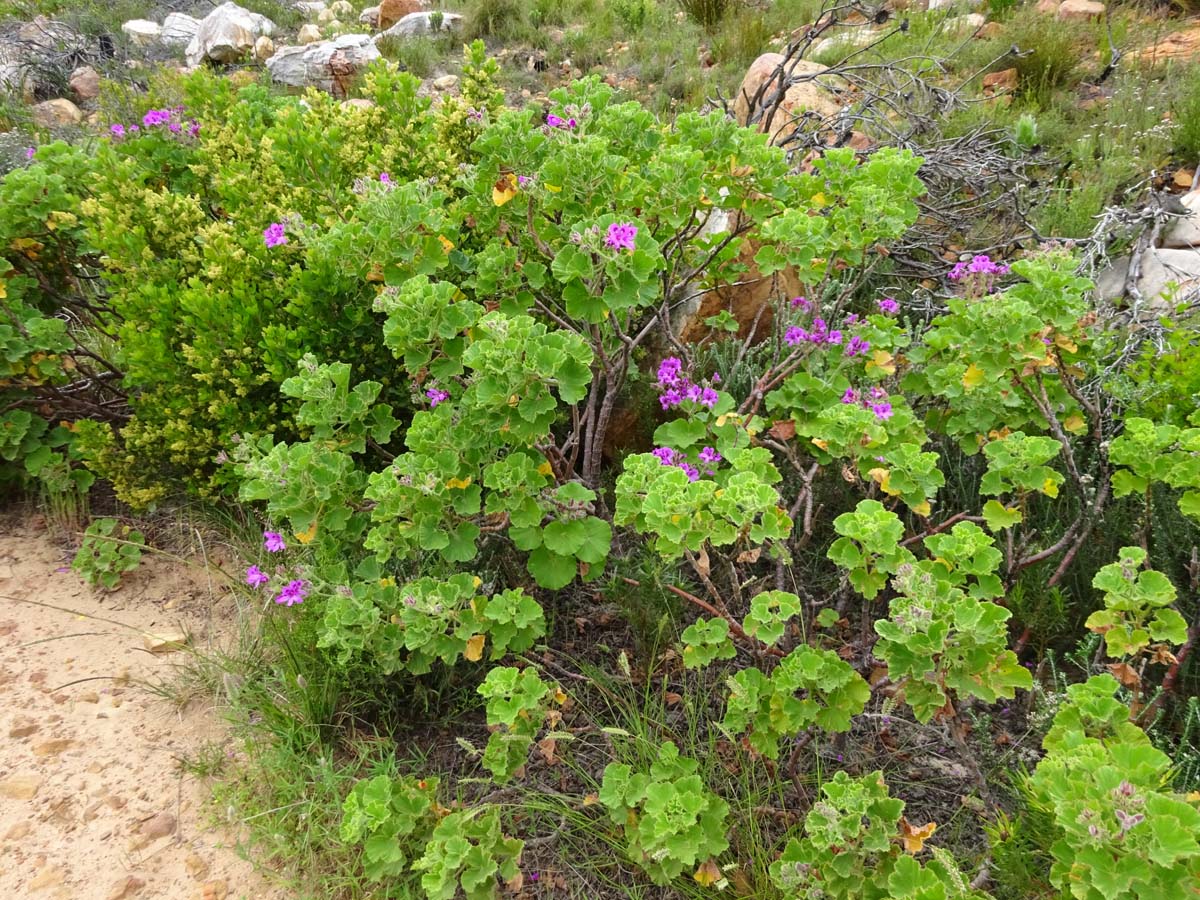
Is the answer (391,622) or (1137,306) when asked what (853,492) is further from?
(391,622)

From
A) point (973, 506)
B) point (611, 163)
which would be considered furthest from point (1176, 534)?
point (611, 163)

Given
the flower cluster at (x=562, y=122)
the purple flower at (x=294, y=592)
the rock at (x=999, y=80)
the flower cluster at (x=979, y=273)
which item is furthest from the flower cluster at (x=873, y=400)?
the rock at (x=999, y=80)

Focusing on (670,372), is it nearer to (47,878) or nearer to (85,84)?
(47,878)

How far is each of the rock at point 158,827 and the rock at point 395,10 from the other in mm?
10555

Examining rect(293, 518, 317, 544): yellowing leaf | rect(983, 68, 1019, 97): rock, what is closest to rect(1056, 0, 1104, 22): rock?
rect(983, 68, 1019, 97): rock

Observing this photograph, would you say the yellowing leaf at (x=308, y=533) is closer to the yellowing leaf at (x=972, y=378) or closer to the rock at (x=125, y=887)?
the rock at (x=125, y=887)

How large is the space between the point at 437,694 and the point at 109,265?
79.8 inches

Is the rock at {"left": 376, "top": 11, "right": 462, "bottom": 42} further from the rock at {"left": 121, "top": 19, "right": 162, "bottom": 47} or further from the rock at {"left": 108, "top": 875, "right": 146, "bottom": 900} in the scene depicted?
the rock at {"left": 108, "top": 875, "right": 146, "bottom": 900}

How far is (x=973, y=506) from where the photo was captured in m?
2.61

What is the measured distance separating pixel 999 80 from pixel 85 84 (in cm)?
896

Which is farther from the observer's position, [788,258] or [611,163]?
[788,258]

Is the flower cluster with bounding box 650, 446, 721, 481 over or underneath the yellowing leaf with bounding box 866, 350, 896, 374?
underneath

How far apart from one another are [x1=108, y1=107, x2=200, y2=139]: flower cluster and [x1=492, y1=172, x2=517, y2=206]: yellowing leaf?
2.10 meters

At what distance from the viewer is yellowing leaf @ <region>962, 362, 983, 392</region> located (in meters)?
2.04
